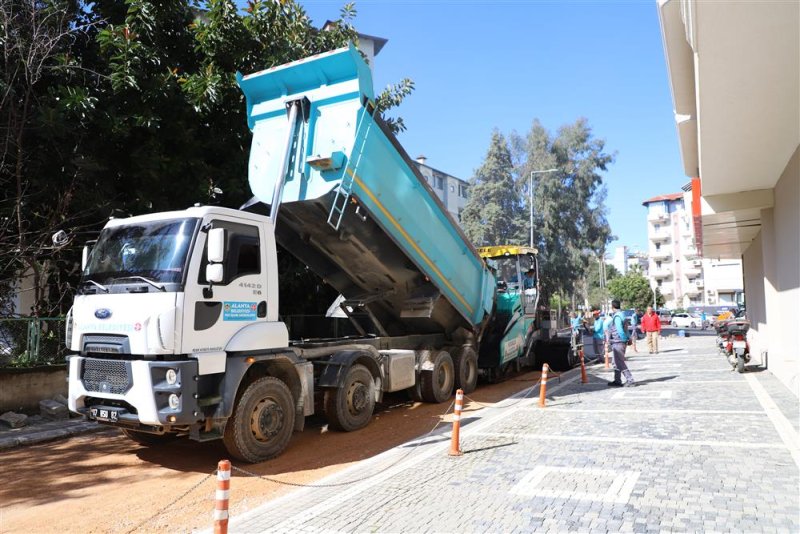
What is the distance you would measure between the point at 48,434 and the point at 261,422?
383 centimetres

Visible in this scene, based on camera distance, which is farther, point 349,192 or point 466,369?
point 466,369

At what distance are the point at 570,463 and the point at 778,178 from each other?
8128 millimetres

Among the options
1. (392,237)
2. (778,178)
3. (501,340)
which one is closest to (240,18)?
(392,237)

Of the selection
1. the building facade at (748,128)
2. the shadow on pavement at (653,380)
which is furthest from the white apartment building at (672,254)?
the shadow on pavement at (653,380)

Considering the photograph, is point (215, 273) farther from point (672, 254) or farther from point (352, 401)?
point (672, 254)

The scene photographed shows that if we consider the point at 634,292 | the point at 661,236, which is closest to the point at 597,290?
the point at 661,236

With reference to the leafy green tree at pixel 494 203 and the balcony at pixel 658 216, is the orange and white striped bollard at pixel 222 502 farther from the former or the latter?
the balcony at pixel 658 216

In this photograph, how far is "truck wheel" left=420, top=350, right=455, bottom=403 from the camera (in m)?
9.69

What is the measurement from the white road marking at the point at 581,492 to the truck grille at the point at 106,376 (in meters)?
4.00

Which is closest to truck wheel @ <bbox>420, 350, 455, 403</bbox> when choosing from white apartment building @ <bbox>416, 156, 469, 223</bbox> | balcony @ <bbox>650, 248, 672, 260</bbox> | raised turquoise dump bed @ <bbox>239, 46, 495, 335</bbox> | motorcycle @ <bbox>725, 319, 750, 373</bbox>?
raised turquoise dump bed @ <bbox>239, 46, 495, 335</bbox>

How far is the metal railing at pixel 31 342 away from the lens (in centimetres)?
876

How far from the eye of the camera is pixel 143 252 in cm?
591

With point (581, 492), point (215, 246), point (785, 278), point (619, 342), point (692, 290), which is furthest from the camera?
point (692, 290)

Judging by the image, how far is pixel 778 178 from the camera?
10.5 metres
